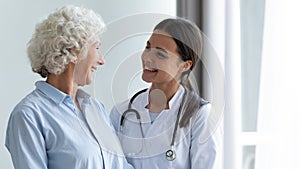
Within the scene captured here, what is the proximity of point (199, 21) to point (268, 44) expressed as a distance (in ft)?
1.41

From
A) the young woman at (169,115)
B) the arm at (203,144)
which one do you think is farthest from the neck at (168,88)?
the arm at (203,144)

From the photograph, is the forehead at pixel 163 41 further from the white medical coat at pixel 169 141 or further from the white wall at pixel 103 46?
the white medical coat at pixel 169 141

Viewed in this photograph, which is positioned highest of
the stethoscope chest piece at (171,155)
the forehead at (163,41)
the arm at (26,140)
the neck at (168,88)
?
the forehead at (163,41)

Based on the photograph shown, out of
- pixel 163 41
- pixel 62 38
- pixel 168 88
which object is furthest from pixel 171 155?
pixel 62 38

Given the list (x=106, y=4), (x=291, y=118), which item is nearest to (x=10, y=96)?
(x=106, y=4)

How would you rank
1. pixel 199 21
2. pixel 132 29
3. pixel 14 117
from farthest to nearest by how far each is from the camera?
pixel 199 21, pixel 132 29, pixel 14 117

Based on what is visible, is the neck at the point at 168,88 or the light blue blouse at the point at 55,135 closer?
the light blue blouse at the point at 55,135

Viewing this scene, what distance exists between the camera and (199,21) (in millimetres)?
2271

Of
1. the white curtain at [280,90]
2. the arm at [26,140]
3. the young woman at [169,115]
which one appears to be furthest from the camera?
the white curtain at [280,90]

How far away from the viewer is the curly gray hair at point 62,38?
146 cm

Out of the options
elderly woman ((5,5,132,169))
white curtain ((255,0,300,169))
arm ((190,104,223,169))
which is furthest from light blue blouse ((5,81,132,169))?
white curtain ((255,0,300,169))

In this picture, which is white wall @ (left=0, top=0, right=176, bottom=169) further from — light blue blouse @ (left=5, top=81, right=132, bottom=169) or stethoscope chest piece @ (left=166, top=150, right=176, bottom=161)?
stethoscope chest piece @ (left=166, top=150, right=176, bottom=161)

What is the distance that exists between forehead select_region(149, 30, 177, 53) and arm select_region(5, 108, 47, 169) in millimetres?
411

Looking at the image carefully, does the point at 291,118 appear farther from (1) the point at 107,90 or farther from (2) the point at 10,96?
(2) the point at 10,96
